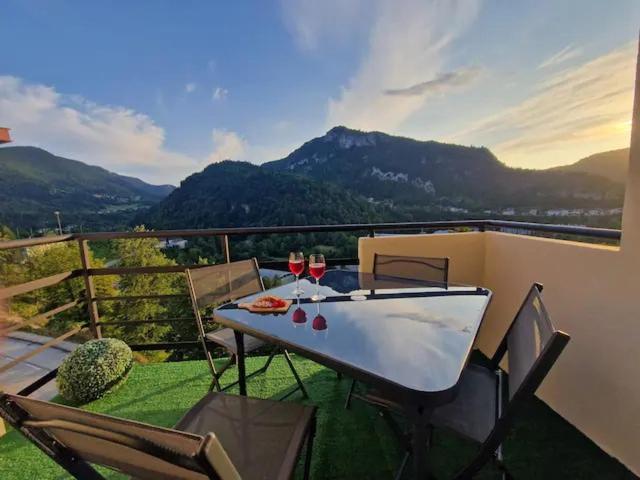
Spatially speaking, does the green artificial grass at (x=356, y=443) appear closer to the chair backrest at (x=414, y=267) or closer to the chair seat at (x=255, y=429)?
the chair seat at (x=255, y=429)

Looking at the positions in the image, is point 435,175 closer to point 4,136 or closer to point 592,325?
point 592,325

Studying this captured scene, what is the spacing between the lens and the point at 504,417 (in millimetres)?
989

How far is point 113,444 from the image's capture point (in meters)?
0.70

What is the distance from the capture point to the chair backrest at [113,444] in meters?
0.59

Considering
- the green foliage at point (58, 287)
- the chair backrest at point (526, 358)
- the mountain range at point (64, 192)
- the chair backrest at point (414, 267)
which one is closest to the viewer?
the chair backrest at point (526, 358)

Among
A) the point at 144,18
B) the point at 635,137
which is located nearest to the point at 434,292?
the point at 635,137

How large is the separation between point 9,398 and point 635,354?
2421mm

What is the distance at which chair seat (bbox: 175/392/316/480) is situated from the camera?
1090 mm

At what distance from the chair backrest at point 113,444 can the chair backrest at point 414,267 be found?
1.87 m

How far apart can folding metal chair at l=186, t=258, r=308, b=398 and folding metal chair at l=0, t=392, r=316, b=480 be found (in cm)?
75

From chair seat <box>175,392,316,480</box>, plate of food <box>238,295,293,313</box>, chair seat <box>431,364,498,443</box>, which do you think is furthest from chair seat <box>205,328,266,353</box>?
chair seat <box>431,364,498,443</box>

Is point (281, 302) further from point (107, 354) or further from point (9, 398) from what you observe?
point (107, 354)

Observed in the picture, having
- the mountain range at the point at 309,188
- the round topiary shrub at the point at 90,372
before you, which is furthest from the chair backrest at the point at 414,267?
the mountain range at the point at 309,188

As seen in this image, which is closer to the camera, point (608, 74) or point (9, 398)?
point (9, 398)
